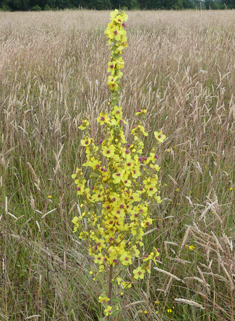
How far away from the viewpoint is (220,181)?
1799 millimetres

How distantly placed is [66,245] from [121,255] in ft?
2.05

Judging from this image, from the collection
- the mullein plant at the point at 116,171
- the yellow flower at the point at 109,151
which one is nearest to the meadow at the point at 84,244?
the mullein plant at the point at 116,171

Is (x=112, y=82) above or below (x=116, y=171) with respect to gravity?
above

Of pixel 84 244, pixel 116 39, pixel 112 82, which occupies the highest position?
pixel 116 39

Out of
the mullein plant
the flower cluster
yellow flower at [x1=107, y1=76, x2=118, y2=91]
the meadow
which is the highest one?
the flower cluster

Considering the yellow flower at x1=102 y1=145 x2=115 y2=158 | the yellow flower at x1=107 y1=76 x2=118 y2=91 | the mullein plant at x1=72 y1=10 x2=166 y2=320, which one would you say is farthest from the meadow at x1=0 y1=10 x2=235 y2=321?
the yellow flower at x1=107 y1=76 x2=118 y2=91

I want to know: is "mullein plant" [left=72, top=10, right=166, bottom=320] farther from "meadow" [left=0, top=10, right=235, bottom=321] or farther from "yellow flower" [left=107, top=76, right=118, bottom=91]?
"meadow" [left=0, top=10, right=235, bottom=321]

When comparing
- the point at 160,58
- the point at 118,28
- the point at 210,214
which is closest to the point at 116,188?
the point at 118,28

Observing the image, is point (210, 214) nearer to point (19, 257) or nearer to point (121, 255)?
point (121, 255)

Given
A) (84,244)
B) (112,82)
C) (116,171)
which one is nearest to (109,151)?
(116,171)

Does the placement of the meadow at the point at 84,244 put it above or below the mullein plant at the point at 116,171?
below

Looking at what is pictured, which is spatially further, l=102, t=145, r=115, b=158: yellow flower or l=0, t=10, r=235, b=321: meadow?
l=0, t=10, r=235, b=321: meadow

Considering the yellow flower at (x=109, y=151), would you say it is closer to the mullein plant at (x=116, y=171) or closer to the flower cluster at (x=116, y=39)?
the mullein plant at (x=116, y=171)

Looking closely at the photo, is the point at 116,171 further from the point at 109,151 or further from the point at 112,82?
the point at 112,82
